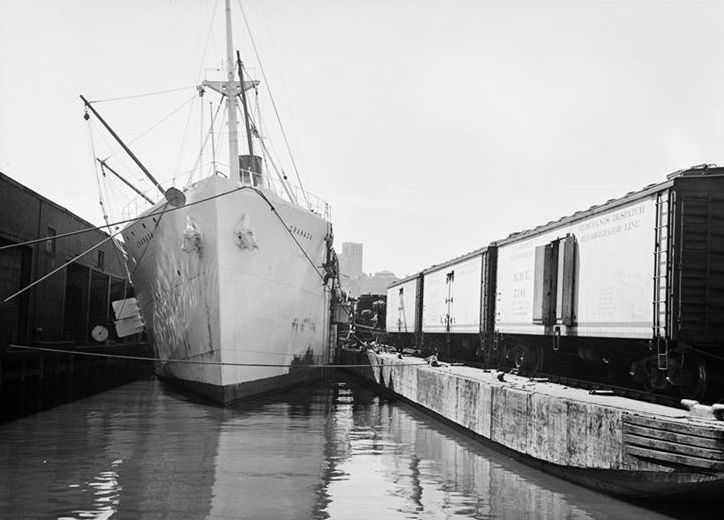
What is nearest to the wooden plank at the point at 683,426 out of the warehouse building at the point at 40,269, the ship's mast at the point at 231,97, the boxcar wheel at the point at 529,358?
the boxcar wheel at the point at 529,358

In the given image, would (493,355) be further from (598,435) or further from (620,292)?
(598,435)

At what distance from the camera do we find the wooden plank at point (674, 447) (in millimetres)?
7659

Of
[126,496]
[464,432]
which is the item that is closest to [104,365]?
[464,432]

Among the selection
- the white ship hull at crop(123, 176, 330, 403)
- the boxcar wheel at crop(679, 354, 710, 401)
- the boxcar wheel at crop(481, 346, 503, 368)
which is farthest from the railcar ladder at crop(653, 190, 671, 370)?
the white ship hull at crop(123, 176, 330, 403)

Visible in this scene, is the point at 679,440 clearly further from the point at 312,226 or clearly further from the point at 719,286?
the point at 312,226

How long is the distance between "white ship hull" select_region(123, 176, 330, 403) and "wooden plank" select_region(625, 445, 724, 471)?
37.9ft

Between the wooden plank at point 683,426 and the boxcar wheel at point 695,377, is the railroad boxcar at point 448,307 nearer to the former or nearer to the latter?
the boxcar wheel at point 695,377

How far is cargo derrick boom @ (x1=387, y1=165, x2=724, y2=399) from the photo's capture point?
10625 millimetres

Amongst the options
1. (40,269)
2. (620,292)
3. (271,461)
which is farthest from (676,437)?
(40,269)

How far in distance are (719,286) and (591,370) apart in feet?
22.4

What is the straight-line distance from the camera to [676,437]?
808 centimetres

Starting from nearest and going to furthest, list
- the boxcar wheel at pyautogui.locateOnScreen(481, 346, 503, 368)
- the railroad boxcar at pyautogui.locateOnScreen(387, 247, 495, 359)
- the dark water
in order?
the dark water, the boxcar wheel at pyautogui.locateOnScreen(481, 346, 503, 368), the railroad boxcar at pyautogui.locateOnScreen(387, 247, 495, 359)

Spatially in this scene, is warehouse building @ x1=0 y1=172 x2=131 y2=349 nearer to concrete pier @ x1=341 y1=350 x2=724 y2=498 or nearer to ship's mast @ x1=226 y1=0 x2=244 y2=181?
ship's mast @ x1=226 y1=0 x2=244 y2=181

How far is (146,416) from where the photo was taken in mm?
17469
